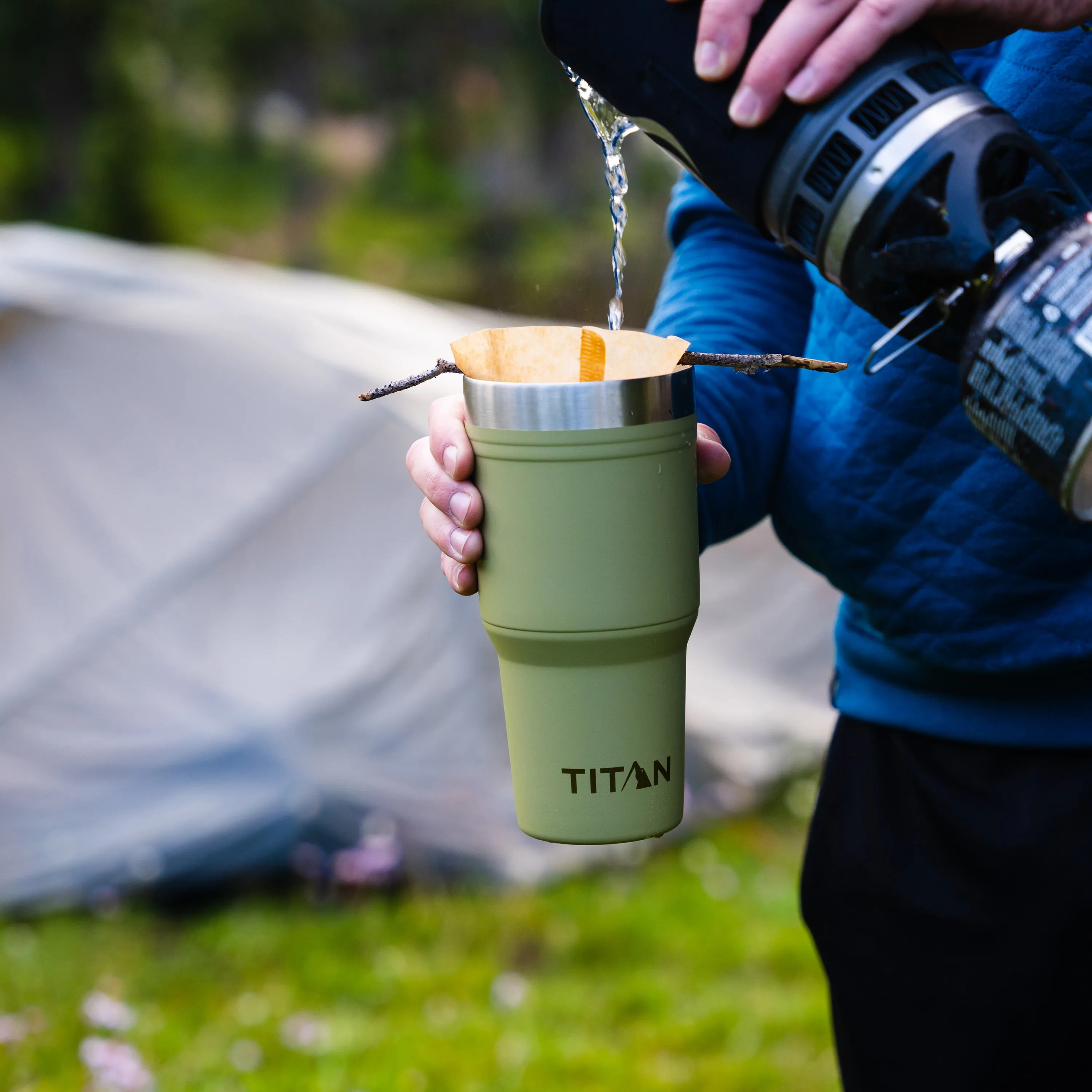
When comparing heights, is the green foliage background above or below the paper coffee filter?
below

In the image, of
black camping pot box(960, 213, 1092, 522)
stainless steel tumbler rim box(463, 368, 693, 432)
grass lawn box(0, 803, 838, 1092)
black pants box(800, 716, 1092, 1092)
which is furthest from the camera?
grass lawn box(0, 803, 838, 1092)

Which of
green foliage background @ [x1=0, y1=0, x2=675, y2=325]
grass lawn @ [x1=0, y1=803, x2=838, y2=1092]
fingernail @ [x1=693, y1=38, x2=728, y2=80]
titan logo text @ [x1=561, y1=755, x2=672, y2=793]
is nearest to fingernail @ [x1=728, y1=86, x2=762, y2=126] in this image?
fingernail @ [x1=693, y1=38, x2=728, y2=80]

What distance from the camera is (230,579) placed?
115 inches

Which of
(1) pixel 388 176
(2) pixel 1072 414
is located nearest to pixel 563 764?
(2) pixel 1072 414

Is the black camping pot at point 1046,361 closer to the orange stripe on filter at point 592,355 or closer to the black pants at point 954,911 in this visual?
the orange stripe on filter at point 592,355

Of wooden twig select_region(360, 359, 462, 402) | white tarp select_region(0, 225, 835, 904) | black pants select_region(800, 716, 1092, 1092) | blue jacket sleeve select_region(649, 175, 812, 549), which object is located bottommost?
white tarp select_region(0, 225, 835, 904)

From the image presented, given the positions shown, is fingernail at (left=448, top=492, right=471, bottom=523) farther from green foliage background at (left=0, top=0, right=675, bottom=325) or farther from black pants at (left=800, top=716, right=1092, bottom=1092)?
green foliage background at (left=0, top=0, right=675, bottom=325)

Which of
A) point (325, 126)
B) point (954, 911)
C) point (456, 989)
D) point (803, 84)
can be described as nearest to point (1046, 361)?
point (803, 84)

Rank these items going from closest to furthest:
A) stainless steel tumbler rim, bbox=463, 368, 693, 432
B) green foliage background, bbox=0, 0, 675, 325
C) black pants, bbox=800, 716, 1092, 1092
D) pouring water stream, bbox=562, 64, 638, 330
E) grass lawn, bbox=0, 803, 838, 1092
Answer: stainless steel tumbler rim, bbox=463, 368, 693, 432 < pouring water stream, bbox=562, 64, 638, 330 < black pants, bbox=800, 716, 1092, 1092 < grass lawn, bbox=0, 803, 838, 1092 < green foliage background, bbox=0, 0, 675, 325

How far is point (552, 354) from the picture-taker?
0.89m

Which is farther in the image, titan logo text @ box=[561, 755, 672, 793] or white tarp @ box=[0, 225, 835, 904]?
white tarp @ box=[0, 225, 835, 904]

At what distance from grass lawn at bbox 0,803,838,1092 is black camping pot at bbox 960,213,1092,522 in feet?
5.89

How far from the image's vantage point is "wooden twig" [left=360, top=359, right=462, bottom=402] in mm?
858

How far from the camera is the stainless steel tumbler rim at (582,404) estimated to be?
0.78 m
